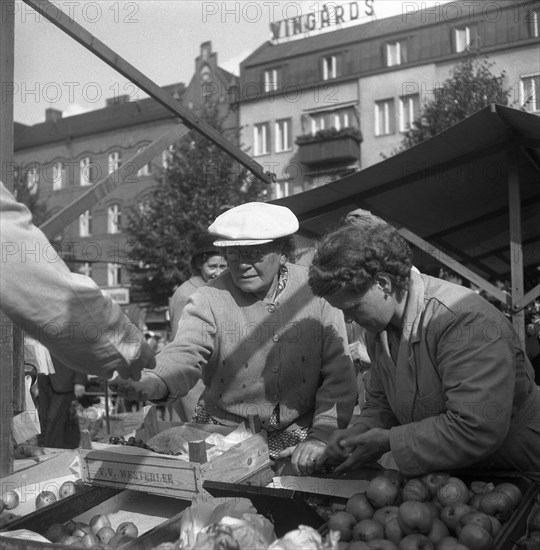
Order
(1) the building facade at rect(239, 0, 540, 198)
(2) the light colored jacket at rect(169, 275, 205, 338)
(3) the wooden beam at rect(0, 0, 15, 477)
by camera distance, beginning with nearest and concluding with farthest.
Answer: (3) the wooden beam at rect(0, 0, 15, 477) < (2) the light colored jacket at rect(169, 275, 205, 338) < (1) the building facade at rect(239, 0, 540, 198)

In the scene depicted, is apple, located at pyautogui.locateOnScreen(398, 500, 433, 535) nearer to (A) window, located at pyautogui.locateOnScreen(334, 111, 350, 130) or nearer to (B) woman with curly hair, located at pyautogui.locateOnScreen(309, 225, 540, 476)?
(B) woman with curly hair, located at pyautogui.locateOnScreen(309, 225, 540, 476)

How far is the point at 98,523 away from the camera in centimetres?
211

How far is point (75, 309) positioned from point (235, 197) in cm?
1939

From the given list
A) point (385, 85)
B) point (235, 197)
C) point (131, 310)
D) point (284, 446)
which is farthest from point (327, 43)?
point (284, 446)

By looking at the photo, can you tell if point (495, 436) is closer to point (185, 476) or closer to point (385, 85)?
point (185, 476)

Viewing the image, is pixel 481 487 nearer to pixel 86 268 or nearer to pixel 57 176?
pixel 86 268

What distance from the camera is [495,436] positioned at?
6.44 feet

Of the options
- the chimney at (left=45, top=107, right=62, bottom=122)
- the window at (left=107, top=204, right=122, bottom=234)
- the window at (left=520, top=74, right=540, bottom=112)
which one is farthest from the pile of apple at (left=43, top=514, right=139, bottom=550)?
the chimney at (left=45, top=107, right=62, bottom=122)

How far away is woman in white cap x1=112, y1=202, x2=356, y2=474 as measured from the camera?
266cm

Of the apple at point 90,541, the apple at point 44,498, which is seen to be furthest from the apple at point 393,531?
the apple at point 44,498

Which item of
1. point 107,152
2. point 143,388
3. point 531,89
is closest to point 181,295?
point 143,388

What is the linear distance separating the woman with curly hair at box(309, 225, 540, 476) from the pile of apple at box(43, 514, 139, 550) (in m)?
0.71

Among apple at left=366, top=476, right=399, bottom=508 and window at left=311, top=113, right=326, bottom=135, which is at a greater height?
window at left=311, top=113, right=326, bottom=135

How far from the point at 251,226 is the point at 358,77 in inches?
1044
